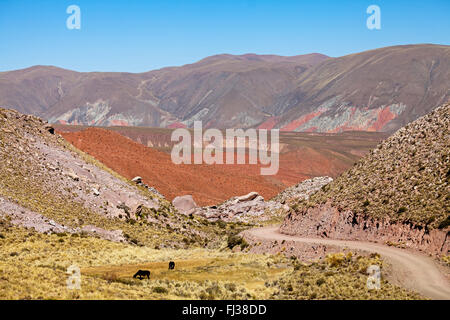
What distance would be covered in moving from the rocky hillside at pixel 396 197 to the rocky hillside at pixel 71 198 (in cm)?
1369

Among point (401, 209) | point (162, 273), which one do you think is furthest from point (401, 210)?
point (162, 273)

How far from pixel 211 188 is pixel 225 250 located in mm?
57998

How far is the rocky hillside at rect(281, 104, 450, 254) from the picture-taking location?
3288 cm

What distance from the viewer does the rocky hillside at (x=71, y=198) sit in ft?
149

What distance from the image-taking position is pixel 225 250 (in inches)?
1818

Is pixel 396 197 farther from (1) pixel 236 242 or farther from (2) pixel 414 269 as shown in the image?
(1) pixel 236 242

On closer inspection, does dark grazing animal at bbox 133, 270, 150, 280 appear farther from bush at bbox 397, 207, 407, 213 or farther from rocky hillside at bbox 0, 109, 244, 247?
bush at bbox 397, 207, 407, 213

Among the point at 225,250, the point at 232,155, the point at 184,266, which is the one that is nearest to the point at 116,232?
the point at 225,250

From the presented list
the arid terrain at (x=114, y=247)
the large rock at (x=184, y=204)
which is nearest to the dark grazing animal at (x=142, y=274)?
the arid terrain at (x=114, y=247)

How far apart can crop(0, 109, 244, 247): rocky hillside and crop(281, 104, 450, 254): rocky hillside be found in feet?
44.9

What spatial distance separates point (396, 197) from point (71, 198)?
31841 mm

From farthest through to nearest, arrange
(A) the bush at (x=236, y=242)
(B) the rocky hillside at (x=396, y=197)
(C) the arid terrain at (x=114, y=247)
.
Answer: (A) the bush at (x=236, y=242), (B) the rocky hillside at (x=396, y=197), (C) the arid terrain at (x=114, y=247)

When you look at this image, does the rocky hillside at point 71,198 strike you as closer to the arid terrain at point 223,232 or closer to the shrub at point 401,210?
the arid terrain at point 223,232
